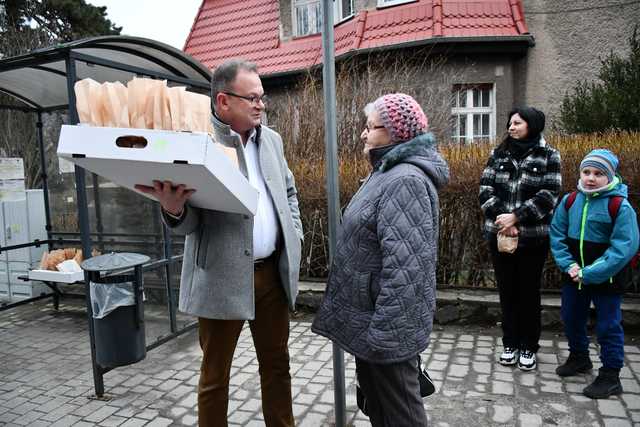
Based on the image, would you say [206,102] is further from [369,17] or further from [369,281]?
[369,17]

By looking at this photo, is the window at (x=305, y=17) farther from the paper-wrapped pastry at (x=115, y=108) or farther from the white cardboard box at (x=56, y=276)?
the paper-wrapped pastry at (x=115, y=108)

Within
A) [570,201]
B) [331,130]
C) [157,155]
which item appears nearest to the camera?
[157,155]

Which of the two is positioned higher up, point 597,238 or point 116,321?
point 597,238

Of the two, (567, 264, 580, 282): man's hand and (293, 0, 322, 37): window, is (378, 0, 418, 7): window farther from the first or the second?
(567, 264, 580, 282): man's hand

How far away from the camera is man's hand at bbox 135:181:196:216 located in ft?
6.31

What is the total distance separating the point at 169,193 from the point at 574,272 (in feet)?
9.49

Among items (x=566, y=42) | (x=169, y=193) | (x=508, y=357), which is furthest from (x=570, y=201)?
(x=566, y=42)

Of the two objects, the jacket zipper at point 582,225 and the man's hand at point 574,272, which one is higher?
the jacket zipper at point 582,225

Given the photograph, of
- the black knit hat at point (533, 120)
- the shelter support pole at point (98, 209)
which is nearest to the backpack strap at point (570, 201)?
the black knit hat at point (533, 120)

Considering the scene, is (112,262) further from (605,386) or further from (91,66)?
(605,386)

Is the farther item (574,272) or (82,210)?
(82,210)

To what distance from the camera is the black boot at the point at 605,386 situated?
3.33 meters

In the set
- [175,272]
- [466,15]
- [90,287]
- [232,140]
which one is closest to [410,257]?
[232,140]

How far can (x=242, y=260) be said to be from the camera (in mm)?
2270
